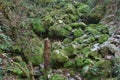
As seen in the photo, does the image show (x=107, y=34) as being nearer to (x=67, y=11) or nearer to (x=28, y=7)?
(x=67, y=11)

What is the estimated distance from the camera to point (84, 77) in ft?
22.7

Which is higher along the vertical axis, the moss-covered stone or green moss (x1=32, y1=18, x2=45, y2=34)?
green moss (x1=32, y1=18, x2=45, y2=34)

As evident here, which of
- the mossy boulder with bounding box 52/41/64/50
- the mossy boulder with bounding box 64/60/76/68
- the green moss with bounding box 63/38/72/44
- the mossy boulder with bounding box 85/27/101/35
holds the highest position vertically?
the mossy boulder with bounding box 85/27/101/35

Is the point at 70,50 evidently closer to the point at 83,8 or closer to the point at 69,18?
the point at 69,18

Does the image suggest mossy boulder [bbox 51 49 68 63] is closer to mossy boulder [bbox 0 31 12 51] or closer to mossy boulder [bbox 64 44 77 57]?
mossy boulder [bbox 64 44 77 57]

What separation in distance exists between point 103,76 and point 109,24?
10.7 feet

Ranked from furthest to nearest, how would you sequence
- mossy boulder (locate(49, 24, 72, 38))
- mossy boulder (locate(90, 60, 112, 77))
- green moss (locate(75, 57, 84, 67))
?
mossy boulder (locate(49, 24, 72, 38)) → green moss (locate(75, 57, 84, 67)) → mossy boulder (locate(90, 60, 112, 77))

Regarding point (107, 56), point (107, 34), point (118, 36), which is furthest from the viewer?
point (107, 34)

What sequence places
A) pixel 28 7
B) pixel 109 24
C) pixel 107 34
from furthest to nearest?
pixel 28 7, pixel 109 24, pixel 107 34

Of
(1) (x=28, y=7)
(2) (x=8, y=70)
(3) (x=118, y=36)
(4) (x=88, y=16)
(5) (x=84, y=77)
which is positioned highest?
(1) (x=28, y=7)

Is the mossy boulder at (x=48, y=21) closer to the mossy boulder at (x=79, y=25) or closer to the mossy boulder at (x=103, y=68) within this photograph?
the mossy boulder at (x=79, y=25)

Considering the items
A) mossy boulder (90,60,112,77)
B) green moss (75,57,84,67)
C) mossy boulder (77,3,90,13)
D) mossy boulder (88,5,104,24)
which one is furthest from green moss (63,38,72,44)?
mossy boulder (77,3,90,13)

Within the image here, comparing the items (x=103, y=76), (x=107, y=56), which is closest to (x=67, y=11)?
(x=107, y=56)

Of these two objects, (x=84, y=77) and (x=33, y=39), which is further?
(x=33, y=39)
